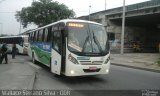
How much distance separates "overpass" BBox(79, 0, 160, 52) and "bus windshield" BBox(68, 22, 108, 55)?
24559 mm

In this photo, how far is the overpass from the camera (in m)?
38.6

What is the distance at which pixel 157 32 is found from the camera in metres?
56.4

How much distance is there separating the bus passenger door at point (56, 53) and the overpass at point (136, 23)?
2454 cm

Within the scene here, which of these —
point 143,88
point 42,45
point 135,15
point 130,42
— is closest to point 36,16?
point 130,42

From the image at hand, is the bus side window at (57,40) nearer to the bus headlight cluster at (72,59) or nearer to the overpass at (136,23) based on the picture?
the bus headlight cluster at (72,59)

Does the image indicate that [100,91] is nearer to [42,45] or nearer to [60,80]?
[60,80]

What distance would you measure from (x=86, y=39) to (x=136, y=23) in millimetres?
39852

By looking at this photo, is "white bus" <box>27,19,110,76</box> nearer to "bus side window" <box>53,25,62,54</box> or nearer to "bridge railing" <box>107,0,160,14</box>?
"bus side window" <box>53,25,62,54</box>

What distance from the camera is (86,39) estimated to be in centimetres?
1259

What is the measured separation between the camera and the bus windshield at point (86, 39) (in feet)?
40.6

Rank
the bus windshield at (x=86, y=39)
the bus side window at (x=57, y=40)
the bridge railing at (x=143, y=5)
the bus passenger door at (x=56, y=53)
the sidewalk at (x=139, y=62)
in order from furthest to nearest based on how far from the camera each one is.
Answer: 1. the bridge railing at (x=143, y=5)
2. the sidewalk at (x=139, y=62)
3. the bus side window at (x=57, y=40)
4. the bus passenger door at (x=56, y=53)
5. the bus windshield at (x=86, y=39)

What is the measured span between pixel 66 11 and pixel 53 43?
4455 cm

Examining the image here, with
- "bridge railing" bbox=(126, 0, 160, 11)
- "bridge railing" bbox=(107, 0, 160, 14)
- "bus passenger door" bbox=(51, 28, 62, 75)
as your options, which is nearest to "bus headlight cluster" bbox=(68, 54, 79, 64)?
"bus passenger door" bbox=(51, 28, 62, 75)

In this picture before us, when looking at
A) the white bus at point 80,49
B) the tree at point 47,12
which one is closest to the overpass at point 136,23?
the tree at point 47,12
